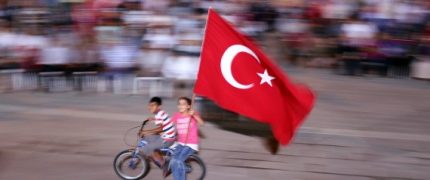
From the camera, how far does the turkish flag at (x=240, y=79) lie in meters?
7.72

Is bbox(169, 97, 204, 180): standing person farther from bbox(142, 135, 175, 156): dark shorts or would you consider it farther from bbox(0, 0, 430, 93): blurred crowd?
bbox(0, 0, 430, 93): blurred crowd

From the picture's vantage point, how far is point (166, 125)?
8.12 m

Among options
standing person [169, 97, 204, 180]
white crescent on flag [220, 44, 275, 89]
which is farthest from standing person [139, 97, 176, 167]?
white crescent on flag [220, 44, 275, 89]

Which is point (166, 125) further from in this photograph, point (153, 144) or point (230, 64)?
point (230, 64)

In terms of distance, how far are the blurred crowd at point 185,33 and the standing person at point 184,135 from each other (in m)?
5.76

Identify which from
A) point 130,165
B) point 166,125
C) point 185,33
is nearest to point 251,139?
point 130,165

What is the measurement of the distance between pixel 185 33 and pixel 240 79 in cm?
660

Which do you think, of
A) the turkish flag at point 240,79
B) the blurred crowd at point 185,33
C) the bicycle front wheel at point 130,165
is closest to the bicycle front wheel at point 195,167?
the bicycle front wheel at point 130,165

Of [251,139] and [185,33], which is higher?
[185,33]

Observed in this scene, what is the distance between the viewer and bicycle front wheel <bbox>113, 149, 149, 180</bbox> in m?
8.68

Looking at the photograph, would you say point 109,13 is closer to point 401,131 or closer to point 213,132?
point 213,132

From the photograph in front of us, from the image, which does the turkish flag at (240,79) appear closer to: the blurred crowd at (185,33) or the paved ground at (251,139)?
the paved ground at (251,139)

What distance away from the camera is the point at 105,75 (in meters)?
14.2

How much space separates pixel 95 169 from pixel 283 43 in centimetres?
779
